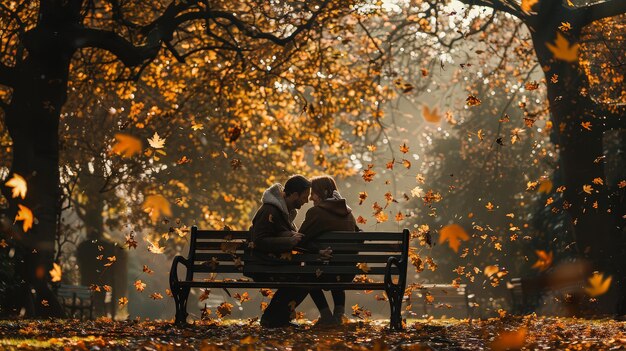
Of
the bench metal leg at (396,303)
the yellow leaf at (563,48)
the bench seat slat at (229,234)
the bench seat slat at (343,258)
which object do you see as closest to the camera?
the bench metal leg at (396,303)

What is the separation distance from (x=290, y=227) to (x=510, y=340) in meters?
2.50

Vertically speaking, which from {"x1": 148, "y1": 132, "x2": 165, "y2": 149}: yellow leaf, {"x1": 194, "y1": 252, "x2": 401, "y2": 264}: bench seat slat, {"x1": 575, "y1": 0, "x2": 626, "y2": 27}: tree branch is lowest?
{"x1": 194, "y1": 252, "x2": 401, "y2": 264}: bench seat slat

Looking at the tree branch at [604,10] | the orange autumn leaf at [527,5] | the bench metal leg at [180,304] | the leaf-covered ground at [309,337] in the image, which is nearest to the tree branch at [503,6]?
the orange autumn leaf at [527,5]

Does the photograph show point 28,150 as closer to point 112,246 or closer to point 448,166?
point 112,246

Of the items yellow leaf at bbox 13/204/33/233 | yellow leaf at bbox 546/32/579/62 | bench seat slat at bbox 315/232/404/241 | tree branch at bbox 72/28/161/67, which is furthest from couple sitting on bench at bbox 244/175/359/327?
yellow leaf at bbox 546/32/579/62

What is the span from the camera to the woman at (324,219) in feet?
33.4

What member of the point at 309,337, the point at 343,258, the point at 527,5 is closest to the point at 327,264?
the point at 343,258

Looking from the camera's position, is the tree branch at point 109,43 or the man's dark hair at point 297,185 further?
the tree branch at point 109,43

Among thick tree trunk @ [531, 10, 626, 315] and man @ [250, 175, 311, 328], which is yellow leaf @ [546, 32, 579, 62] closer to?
thick tree trunk @ [531, 10, 626, 315]

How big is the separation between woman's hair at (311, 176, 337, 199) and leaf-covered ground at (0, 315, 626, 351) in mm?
1389

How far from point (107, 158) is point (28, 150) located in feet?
40.7

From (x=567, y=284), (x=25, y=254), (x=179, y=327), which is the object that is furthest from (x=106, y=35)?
(x=567, y=284)

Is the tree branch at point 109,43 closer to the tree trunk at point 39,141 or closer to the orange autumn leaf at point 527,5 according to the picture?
the tree trunk at point 39,141

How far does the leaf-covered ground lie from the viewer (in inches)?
308
